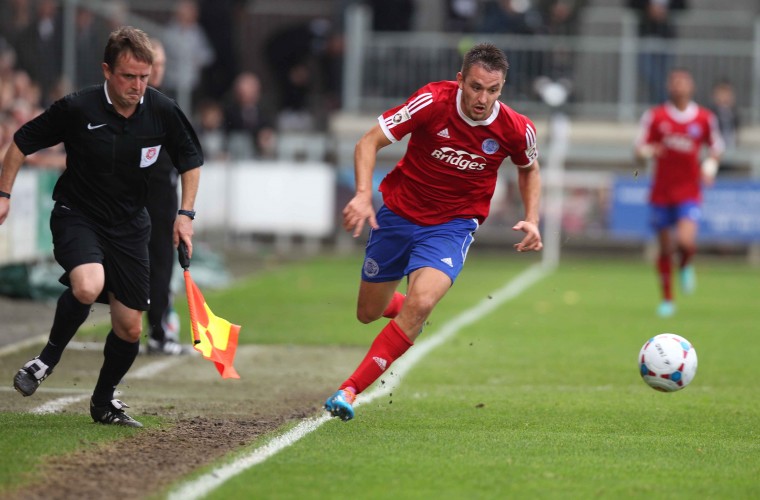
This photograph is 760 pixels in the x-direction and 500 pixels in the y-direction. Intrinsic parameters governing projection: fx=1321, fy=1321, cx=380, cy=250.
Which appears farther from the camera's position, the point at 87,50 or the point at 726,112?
the point at 726,112

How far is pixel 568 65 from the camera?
24.9 metres

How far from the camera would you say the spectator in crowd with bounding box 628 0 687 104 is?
2467cm

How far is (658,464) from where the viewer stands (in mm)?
6797

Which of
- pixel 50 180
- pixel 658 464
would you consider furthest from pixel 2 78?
pixel 658 464

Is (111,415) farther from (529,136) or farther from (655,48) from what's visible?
(655,48)

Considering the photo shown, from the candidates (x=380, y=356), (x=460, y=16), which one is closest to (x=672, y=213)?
(x=380, y=356)

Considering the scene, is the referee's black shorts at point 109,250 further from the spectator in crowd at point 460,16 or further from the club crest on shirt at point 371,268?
the spectator in crowd at point 460,16

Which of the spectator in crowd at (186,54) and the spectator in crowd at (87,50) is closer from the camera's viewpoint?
the spectator in crowd at (87,50)

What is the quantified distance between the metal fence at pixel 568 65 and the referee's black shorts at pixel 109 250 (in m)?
17.5

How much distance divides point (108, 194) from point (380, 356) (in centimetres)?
183

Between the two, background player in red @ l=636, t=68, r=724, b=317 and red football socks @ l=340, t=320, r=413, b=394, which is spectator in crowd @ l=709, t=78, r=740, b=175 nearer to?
background player in red @ l=636, t=68, r=724, b=317

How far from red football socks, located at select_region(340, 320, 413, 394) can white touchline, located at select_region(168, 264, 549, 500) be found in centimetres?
38

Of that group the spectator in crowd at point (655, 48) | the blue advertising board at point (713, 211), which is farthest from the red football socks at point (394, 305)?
the spectator in crowd at point (655, 48)

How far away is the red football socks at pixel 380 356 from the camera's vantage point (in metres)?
7.72
